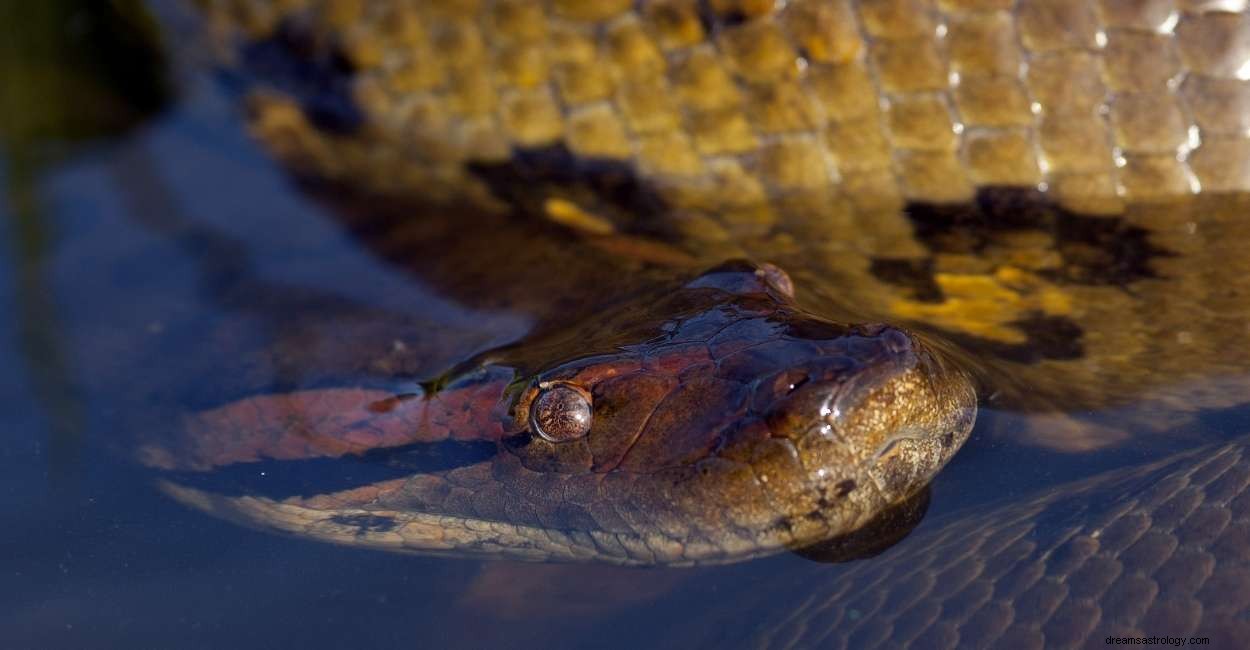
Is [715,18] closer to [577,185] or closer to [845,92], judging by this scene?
[845,92]

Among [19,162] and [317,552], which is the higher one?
[19,162]

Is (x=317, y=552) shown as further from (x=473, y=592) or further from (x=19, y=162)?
(x=19, y=162)

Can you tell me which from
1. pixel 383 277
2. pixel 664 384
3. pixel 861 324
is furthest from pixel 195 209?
pixel 861 324

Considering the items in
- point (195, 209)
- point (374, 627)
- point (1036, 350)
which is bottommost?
point (374, 627)

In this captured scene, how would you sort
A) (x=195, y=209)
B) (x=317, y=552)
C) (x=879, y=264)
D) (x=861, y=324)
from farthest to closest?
(x=195, y=209), (x=879, y=264), (x=317, y=552), (x=861, y=324)

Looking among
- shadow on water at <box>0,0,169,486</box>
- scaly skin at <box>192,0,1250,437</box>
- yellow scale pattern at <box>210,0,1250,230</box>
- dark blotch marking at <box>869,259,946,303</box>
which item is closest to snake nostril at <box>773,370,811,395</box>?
scaly skin at <box>192,0,1250,437</box>

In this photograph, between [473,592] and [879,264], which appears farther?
[879,264]

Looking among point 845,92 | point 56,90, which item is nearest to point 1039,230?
point 845,92

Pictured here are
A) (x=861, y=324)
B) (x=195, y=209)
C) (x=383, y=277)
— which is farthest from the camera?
(x=195, y=209)
